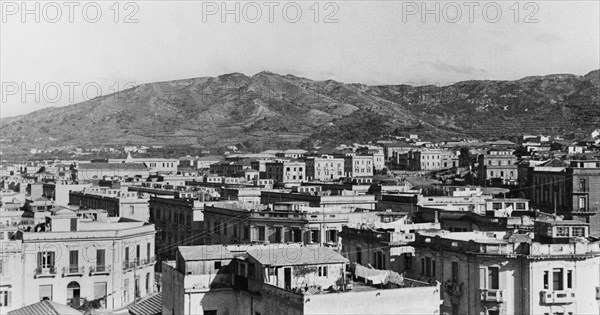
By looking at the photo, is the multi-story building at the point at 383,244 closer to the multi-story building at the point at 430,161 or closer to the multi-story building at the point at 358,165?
the multi-story building at the point at 358,165

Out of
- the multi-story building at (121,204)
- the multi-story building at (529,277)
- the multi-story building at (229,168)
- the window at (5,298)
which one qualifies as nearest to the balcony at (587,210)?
the multi-story building at (121,204)

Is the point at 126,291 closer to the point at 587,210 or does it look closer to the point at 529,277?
the point at 529,277

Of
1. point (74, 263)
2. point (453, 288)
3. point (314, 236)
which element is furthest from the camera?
point (314, 236)

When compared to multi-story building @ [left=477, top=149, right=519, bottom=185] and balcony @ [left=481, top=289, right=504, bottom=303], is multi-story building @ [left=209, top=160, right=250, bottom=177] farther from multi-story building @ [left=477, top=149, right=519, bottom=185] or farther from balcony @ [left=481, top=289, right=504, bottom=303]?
balcony @ [left=481, top=289, right=504, bottom=303]

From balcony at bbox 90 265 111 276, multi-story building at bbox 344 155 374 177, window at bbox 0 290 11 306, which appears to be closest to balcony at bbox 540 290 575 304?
balcony at bbox 90 265 111 276

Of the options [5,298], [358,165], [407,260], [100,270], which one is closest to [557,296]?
[407,260]

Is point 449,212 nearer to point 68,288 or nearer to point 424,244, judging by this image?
point 424,244
